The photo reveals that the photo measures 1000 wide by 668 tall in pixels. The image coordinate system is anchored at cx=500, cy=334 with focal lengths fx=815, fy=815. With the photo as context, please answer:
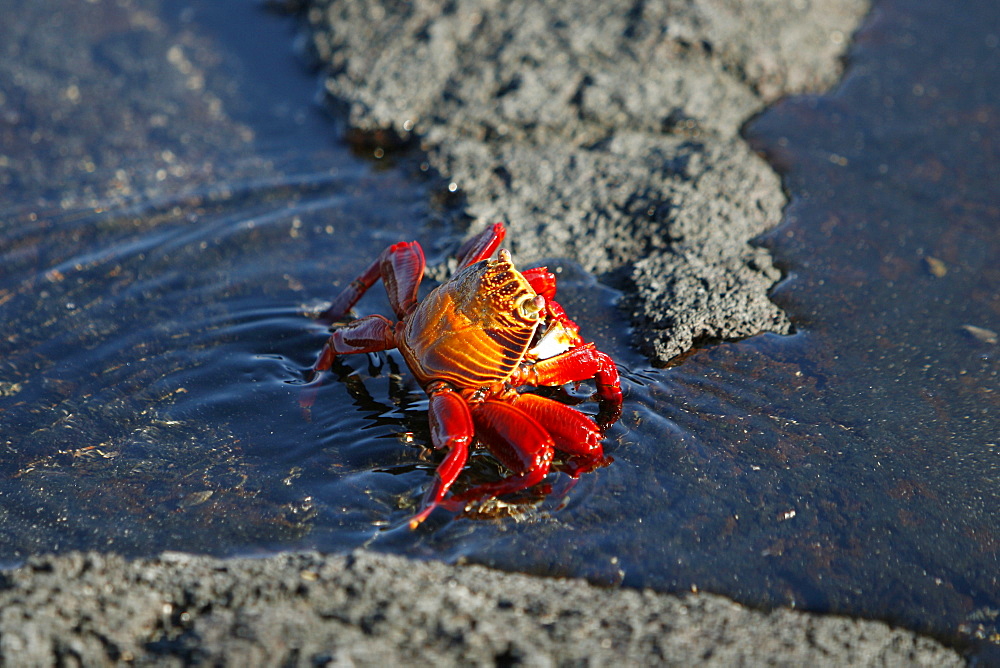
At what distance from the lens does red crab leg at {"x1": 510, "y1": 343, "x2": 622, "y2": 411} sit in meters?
3.54

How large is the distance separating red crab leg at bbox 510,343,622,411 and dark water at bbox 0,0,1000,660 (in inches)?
8.9

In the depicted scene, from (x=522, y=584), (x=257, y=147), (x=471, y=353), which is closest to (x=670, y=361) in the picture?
(x=471, y=353)

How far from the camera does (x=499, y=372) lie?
349cm

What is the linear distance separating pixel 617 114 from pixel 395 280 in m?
2.31

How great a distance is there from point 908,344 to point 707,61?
2.68 metres

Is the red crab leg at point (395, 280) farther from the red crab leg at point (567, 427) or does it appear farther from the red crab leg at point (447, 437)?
the red crab leg at point (567, 427)

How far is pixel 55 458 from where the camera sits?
3.60m

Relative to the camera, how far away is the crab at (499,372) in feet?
10.7

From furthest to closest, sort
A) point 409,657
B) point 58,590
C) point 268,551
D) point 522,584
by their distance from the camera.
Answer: point 268,551
point 522,584
point 58,590
point 409,657

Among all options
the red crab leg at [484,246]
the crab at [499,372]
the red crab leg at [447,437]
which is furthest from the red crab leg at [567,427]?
the red crab leg at [484,246]

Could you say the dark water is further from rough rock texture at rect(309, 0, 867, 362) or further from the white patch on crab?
the white patch on crab

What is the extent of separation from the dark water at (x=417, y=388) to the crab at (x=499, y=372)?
16 cm

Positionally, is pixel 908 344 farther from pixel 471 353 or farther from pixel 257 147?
pixel 257 147

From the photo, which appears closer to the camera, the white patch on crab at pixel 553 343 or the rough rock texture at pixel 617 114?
the white patch on crab at pixel 553 343
